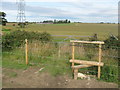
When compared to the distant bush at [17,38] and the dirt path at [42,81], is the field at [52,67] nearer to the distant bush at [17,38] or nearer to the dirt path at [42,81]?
the dirt path at [42,81]

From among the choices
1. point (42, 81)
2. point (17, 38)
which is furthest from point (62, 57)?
point (17, 38)

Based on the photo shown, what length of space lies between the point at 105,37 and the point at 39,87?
4.39m

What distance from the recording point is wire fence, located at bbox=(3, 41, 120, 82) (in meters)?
4.70

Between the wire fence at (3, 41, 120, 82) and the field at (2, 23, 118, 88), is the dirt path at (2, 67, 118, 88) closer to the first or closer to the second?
the field at (2, 23, 118, 88)

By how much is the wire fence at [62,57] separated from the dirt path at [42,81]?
393 mm

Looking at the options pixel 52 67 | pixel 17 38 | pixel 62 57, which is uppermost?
pixel 17 38

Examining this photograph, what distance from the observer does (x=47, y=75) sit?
4.61 metres

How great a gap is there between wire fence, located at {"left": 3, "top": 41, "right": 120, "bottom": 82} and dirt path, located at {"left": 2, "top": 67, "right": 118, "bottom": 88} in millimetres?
393

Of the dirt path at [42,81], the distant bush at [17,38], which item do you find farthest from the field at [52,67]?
the distant bush at [17,38]

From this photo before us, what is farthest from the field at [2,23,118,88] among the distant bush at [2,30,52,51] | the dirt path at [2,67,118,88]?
the distant bush at [2,30,52,51]

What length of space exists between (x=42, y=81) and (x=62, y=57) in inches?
82.9

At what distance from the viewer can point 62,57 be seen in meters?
6.12

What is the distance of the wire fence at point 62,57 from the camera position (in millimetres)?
4702

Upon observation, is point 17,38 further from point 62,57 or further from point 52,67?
point 52,67
